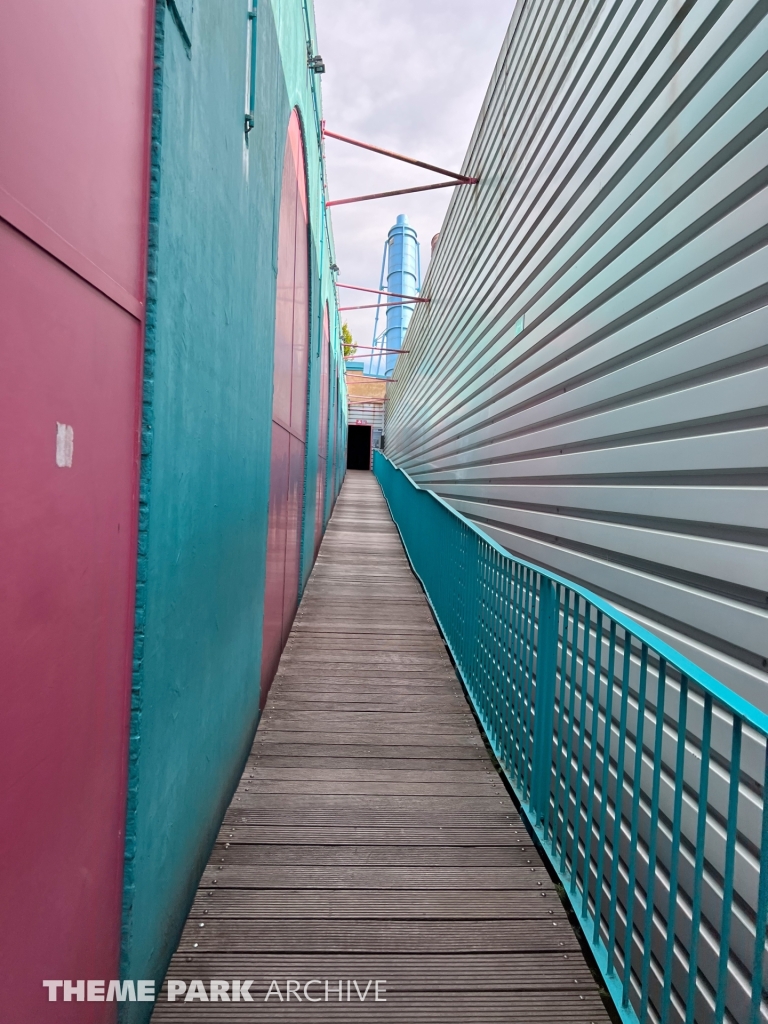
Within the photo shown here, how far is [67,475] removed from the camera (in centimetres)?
115

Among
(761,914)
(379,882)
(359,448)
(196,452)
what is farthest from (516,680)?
(359,448)

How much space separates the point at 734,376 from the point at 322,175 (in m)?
6.38

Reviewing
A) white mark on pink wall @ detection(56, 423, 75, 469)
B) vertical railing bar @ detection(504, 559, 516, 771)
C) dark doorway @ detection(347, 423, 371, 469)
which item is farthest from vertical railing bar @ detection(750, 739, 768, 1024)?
dark doorway @ detection(347, 423, 371, 469)

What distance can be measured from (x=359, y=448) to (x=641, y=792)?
3316 cm

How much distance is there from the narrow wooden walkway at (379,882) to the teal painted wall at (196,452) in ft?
0.71

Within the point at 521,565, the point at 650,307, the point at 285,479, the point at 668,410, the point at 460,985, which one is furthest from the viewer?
the point at 285,479

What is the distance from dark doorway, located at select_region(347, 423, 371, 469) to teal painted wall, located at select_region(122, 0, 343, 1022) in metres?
31.6

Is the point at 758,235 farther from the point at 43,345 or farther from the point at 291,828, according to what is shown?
the point at 291,828

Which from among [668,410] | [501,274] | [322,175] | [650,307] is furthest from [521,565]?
[322,175]

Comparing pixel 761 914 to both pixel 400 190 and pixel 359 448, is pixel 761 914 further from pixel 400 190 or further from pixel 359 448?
pixel 359 448

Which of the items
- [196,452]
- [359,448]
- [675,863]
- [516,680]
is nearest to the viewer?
[675,863]

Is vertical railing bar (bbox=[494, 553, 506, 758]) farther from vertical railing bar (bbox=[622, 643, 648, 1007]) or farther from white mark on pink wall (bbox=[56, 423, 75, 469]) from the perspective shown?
white mark on pink wall (bbox=[56, 423, 75, 469])

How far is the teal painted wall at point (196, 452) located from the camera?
1.52m

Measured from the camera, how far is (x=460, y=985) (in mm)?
1976
